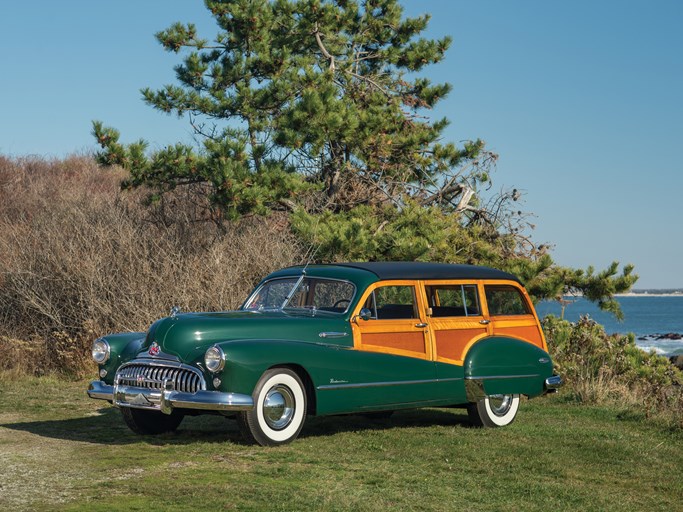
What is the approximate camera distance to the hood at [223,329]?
987 cm

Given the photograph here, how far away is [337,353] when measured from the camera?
10.2 m

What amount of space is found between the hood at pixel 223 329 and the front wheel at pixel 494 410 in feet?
7.08

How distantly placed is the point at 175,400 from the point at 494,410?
4.12 m

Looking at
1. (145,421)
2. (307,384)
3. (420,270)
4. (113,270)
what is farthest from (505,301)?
(113,270)

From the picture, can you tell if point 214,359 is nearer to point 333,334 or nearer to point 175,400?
point 175,400

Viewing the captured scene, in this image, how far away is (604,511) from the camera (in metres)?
7.48

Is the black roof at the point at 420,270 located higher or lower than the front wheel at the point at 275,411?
higher

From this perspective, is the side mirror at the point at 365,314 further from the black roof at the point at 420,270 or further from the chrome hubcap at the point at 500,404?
the chrome hubcap at the point at 500,404

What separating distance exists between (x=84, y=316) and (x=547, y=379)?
1144cm

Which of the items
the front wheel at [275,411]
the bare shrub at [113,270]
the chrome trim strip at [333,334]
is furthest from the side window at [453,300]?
the bare shrub at [113,270]

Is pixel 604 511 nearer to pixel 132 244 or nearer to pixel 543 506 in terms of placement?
pixel 543 506

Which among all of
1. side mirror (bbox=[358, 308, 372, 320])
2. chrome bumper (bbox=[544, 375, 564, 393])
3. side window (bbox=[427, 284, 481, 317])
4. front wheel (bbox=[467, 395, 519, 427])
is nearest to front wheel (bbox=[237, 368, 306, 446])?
side mirror (bbox=[358, 308, 372, 320])

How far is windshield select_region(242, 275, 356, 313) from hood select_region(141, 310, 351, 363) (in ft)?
1.14

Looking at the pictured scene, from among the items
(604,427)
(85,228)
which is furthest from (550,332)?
(85,228)
